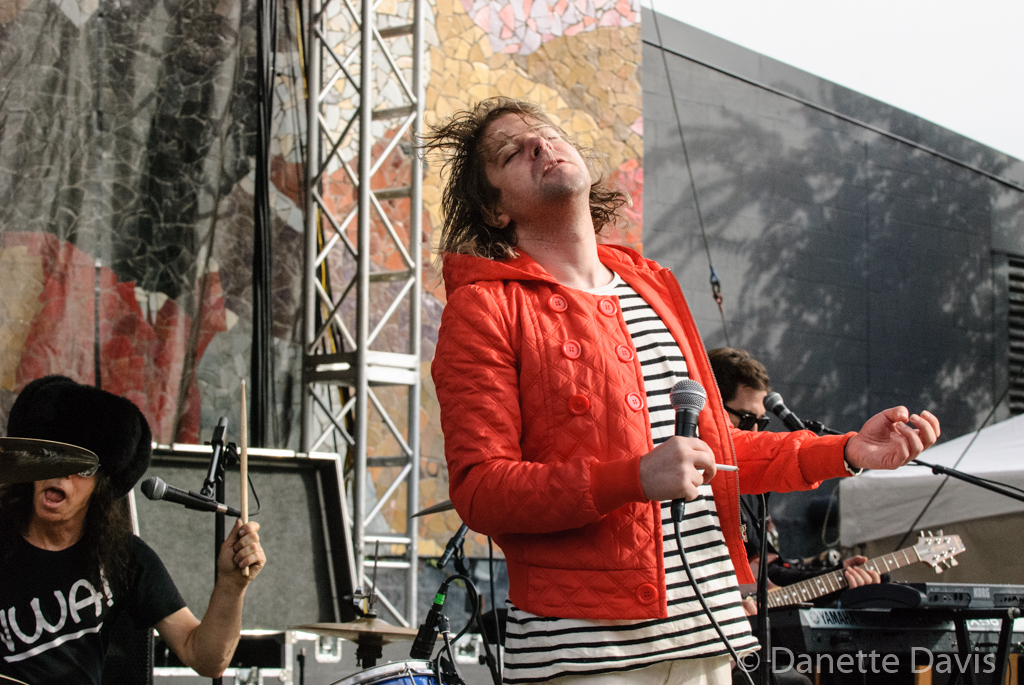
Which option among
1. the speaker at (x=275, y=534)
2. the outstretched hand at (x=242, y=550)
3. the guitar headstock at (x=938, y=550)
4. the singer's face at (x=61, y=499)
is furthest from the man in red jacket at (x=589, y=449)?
the guitar headstock at (x=938, y=550)

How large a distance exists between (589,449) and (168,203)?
414cm

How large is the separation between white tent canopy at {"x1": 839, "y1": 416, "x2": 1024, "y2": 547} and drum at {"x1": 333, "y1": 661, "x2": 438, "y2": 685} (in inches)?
159

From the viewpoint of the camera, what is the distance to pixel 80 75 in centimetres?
469

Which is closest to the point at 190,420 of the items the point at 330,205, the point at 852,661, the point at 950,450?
the point at 330,205

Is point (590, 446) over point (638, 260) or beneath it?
beneath

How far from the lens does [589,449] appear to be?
1.40 metres

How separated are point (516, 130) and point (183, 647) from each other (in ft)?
5.55

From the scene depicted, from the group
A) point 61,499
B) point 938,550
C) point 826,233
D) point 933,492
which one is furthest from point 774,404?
point 826,233

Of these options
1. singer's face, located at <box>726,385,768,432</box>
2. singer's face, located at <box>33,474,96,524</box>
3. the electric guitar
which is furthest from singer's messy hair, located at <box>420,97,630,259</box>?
the electric guitar

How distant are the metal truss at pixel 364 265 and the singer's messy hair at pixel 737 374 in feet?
5.41

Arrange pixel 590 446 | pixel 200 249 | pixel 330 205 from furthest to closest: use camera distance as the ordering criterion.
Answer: pixel 330 205, pixel 200 249, pixel 590 446

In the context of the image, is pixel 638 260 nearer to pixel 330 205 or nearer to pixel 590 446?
pixel 590 446

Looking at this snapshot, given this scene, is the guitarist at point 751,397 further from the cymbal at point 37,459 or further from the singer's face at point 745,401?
the cymbal at point 37,459

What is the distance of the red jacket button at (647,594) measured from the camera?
1341mm
